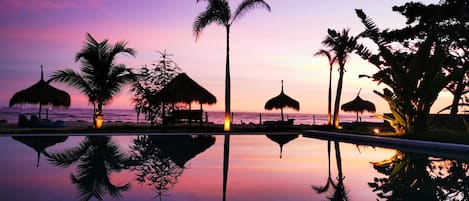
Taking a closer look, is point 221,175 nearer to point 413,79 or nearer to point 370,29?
point 413,79

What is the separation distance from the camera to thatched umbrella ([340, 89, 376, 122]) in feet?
95.0

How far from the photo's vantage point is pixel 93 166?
7.55 m

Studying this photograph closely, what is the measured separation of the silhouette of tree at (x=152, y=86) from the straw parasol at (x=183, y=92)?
0.41 metres

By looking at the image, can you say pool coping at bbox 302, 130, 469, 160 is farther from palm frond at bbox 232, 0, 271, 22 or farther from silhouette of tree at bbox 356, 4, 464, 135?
palm frond at bbox 232, 0, 271, 22

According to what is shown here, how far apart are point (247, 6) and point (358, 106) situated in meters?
14.6

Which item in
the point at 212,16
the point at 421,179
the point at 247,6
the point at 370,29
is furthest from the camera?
the point at 247,6

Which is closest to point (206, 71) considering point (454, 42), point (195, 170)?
point (454, 42)

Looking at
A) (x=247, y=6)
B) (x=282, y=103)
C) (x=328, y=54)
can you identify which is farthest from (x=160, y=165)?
(x=282, y=103)

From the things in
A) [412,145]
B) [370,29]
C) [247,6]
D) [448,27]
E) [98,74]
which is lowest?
[412,145]

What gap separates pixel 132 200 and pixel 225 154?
5284 mm

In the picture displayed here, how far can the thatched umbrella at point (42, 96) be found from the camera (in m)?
20.7

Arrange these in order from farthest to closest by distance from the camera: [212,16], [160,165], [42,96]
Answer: [42,96] < [212,16] < [160,165]

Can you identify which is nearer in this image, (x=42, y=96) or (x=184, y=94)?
(x=184, y=94)

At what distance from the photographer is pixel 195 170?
23.7 ft
